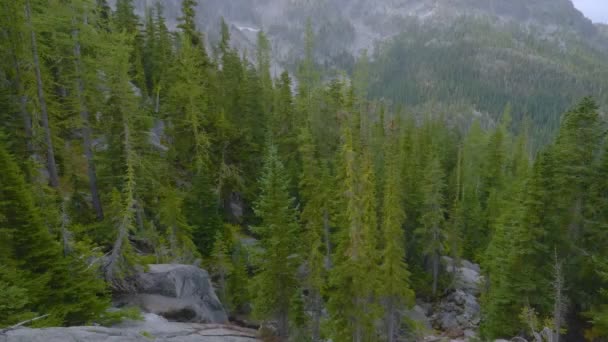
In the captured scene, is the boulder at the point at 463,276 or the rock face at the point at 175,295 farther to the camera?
the boulder at the point at 463,276

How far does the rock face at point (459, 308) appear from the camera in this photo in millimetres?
34344

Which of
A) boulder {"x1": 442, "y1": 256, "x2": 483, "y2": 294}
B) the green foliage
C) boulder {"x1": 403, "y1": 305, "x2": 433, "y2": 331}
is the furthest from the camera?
boulder {"x1": 442, "y1": 256, "x2": 483, "y2": 294}

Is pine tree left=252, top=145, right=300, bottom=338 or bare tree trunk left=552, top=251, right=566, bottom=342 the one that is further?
pine tree left=252, top=145, right=300, bottom=338

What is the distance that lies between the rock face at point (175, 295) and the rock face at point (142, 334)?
2.29 m

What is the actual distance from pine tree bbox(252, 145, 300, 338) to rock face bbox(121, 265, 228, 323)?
2.84 meters

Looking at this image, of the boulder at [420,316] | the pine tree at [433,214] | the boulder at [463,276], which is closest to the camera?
the boulder at [420,316]

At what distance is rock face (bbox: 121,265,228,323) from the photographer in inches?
698

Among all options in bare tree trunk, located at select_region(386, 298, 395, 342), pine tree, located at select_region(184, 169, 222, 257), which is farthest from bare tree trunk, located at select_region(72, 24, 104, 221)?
bare tree trunk, located at select_region(386, 298, 395, 342)

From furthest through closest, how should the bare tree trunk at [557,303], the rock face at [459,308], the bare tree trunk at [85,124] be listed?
1. the rock face at [459,308]
2. the bare tree trunk at [85,124]
3. the bare tree trunk at [557,303]

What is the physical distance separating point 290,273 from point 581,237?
17.1 m

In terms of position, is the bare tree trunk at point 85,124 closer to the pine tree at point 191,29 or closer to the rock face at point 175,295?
the rock face at point 175,295

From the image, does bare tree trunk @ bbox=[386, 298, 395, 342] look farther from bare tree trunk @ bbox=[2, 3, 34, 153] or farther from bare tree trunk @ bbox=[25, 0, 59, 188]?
bare tree trunk @ bbox=[2, 3, 34, 153]

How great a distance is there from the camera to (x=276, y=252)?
1903cm

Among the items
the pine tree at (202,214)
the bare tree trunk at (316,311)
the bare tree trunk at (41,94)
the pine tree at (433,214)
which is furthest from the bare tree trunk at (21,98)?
the pine tree at (433,214)
